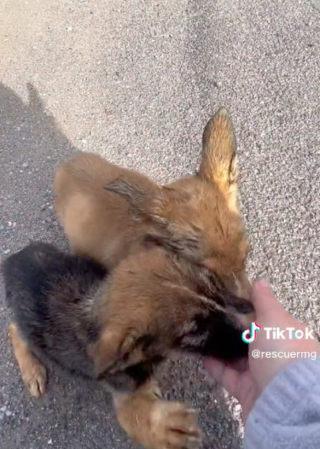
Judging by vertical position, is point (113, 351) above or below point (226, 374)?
above

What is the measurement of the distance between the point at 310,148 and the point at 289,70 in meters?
0.80

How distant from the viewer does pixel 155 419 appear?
2.59 m

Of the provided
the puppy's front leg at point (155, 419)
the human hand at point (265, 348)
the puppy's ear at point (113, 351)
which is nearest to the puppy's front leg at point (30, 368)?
the puppy's front leg at point (155, 419)

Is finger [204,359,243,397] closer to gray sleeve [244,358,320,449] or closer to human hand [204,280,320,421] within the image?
human hand [204,280,320,421]

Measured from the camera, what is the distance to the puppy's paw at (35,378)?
10.5 feet

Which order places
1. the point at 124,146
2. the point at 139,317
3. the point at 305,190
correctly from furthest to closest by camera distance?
1. the point at 124,146
2. the point at 305,190
3. the point at 139,317

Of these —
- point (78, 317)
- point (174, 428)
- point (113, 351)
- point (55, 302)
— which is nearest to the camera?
point (113, 351)

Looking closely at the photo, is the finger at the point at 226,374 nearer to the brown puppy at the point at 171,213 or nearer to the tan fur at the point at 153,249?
the tan fur at the point at 153,249

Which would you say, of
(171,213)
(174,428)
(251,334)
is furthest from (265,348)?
(171,213)

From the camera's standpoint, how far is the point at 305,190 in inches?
149

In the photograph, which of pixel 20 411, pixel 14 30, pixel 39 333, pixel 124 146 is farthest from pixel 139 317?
pixel 14 30

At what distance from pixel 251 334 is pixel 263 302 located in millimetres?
150

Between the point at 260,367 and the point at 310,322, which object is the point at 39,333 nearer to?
the point at 260,367

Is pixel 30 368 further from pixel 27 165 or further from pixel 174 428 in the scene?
pixel 27 165
